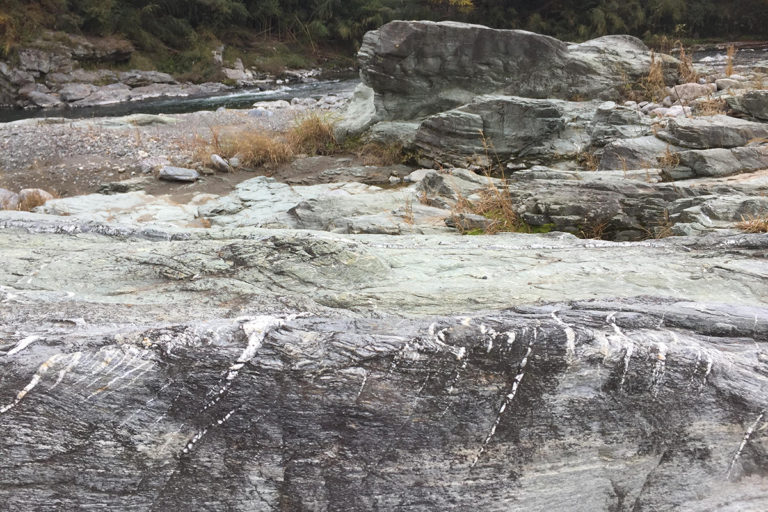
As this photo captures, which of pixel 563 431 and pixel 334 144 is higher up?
pixel 563 431

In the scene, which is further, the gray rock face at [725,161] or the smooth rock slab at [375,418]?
the gray rock face at [725,161]

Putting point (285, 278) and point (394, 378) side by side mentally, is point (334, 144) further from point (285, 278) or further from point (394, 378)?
point (394, 378)

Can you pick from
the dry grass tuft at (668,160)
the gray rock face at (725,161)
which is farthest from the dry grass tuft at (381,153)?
the gray rock face at (725,161)

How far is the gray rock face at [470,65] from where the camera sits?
30.8 ft

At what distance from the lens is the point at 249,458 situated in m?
1.74

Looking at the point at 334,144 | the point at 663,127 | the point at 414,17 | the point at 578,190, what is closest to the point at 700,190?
the point at 578,190

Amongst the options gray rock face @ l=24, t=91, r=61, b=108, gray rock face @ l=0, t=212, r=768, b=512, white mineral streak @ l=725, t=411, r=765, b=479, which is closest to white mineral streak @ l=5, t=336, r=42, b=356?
gray rock face @ l=0, t=212, r=768, b=512

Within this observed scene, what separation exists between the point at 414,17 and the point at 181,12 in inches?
427

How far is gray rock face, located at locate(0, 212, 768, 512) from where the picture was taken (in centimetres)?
170

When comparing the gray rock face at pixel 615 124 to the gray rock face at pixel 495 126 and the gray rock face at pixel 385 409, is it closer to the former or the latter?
the gray rock face at pixel 495 126

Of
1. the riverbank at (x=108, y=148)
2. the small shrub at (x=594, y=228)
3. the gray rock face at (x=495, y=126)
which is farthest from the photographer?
the riverbank at (x=108, y=148)

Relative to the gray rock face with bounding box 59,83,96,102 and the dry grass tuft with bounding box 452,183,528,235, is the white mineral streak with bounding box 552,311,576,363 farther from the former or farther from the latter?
the gray rock face with bounding box 59,83,96,102

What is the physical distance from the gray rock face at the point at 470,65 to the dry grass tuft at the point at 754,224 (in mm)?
6118

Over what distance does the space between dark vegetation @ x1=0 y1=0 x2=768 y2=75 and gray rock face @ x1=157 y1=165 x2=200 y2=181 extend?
16163mm
